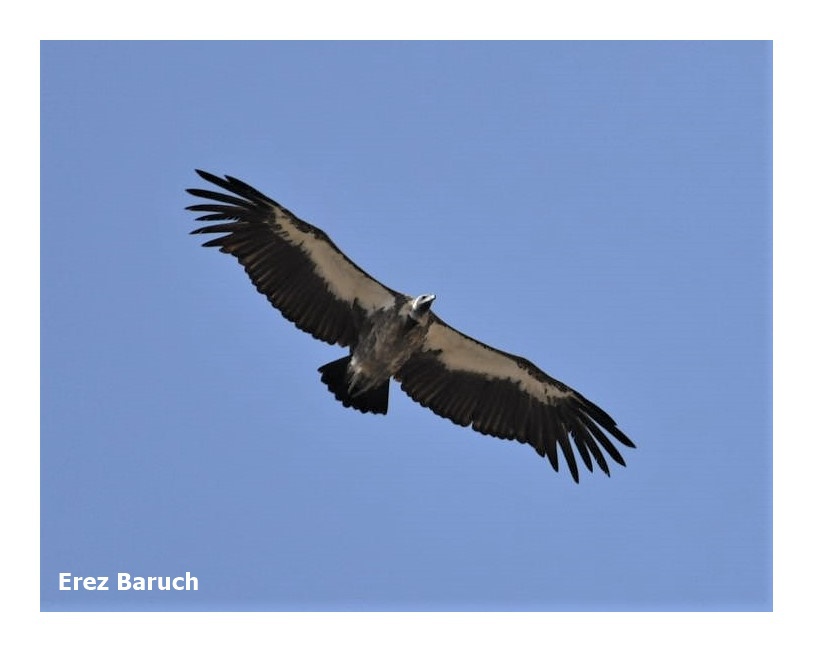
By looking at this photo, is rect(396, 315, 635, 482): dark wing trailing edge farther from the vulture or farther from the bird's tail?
the bird's tail

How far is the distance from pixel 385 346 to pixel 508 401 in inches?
61.7

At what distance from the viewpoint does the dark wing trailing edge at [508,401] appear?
11734 mm

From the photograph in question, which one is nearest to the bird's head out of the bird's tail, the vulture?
the vulture

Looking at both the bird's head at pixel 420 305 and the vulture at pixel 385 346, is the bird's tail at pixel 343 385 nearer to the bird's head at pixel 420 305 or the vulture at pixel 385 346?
the vulture at pixel 385 346

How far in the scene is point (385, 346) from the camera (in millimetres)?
11062

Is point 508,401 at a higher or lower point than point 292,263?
lower

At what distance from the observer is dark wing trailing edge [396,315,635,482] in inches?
462

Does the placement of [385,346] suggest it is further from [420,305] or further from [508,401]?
[508,401]

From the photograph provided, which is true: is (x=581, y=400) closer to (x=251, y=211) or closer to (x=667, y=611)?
(x=667, y=611)

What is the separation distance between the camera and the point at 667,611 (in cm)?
998

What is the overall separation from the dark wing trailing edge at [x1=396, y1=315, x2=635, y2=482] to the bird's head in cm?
73

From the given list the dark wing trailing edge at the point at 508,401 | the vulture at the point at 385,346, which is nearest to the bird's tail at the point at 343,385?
the vulture at the point at 385,346

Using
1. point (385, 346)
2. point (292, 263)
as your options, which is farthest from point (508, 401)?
point (292, 263)

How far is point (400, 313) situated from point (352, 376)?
718 millimetres
